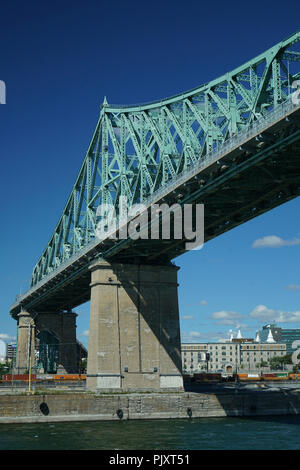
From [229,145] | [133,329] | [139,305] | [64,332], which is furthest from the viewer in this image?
[64,332]

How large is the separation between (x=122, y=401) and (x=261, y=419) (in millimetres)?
13086

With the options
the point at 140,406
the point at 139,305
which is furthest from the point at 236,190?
the point at 140,406

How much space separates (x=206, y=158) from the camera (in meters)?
49.3

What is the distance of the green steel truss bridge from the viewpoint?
4419 cm

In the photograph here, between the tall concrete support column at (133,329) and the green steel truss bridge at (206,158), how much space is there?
2225mm

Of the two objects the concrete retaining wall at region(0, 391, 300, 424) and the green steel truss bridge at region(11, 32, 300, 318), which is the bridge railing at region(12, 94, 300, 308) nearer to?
the green steel truss bridge at region(11, 32, 300, 318)

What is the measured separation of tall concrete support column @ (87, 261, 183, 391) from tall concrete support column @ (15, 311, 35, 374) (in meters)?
50.2

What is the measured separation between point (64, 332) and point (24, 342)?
7684mm

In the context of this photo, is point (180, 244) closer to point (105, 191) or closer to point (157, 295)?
point (157, 295)

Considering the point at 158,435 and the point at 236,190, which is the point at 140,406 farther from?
the point at 236,190

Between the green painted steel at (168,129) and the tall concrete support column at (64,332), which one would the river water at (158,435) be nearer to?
the green painted steel at (168,129)

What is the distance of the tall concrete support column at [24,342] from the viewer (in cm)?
11631

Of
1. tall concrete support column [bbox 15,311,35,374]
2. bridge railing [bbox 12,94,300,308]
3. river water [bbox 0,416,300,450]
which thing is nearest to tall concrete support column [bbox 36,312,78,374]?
tall concrete support column [bbox 15,311,35,374]
